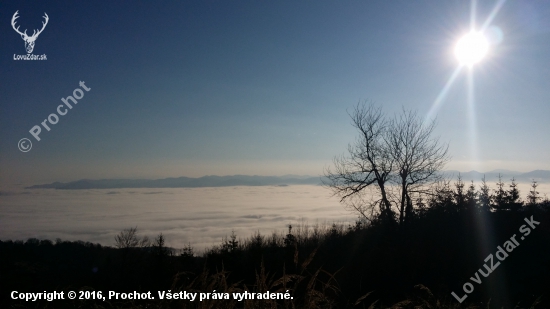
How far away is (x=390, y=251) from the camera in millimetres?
22188

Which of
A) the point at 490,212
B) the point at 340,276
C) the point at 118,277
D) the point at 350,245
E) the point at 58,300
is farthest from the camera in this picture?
the point at 350,245

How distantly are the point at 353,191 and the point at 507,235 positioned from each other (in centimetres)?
874

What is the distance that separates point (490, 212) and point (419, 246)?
5.46 m

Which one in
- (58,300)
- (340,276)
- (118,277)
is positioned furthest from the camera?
(340,276)

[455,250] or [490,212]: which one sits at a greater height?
[490,212]

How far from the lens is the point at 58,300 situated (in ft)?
21.5

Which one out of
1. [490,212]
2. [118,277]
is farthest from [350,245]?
[118,277]

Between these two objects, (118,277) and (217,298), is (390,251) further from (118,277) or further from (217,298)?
(217,298)

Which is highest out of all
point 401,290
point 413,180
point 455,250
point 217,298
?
point 413,180

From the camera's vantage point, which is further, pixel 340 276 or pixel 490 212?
pixel 490 212

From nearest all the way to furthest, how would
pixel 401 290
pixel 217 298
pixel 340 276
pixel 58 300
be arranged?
1. pixel 217 298
2. pixel 58 300
3. pixel 401 290
4. pixel 340 276

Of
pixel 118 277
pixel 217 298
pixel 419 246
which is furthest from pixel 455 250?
pixel 217 298

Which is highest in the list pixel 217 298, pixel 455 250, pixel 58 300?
pixel 217 298

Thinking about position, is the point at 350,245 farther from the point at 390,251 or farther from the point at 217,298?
the point at 217,298
